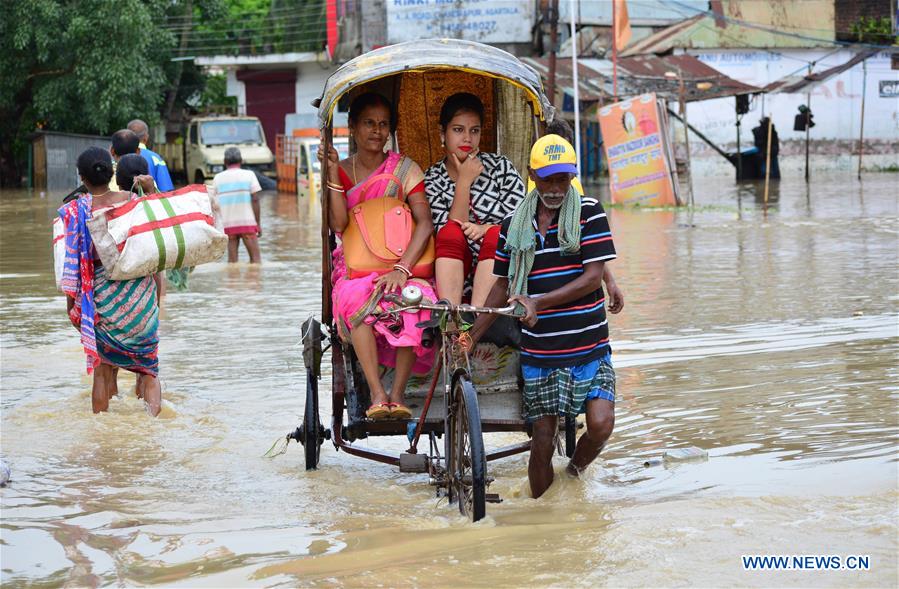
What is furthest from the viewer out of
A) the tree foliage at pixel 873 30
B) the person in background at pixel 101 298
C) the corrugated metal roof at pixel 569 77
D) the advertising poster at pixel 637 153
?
the tree foliage at pixel 873 30

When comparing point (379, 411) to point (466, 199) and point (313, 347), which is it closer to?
point (313, 347)

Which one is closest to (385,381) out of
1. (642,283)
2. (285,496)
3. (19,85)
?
(285,496)

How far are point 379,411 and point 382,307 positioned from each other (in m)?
0.47

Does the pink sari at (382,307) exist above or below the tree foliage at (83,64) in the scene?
below

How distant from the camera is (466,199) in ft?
19.5

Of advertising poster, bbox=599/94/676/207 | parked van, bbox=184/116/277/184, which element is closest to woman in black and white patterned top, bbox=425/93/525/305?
advertising poster, bbox=599/94/676/207

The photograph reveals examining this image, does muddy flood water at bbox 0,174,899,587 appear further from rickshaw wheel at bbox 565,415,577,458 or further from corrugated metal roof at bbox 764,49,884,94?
corrugated metal roof at bbox 764,49,884,94

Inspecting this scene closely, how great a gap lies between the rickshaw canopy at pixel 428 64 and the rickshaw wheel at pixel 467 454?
1526 millimetres

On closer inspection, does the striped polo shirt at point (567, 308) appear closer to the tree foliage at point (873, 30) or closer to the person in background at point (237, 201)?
the person in background at point (237, 201)

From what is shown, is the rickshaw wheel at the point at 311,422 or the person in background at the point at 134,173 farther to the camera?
the person in background at the point at 134,173

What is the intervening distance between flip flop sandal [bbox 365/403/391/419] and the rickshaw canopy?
1.43m

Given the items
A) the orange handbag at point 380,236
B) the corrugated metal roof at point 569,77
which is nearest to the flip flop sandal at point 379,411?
the orange handbag at point 380,236

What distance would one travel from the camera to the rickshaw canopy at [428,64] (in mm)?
5801

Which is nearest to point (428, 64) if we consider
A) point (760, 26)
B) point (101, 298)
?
point (101, 298)
